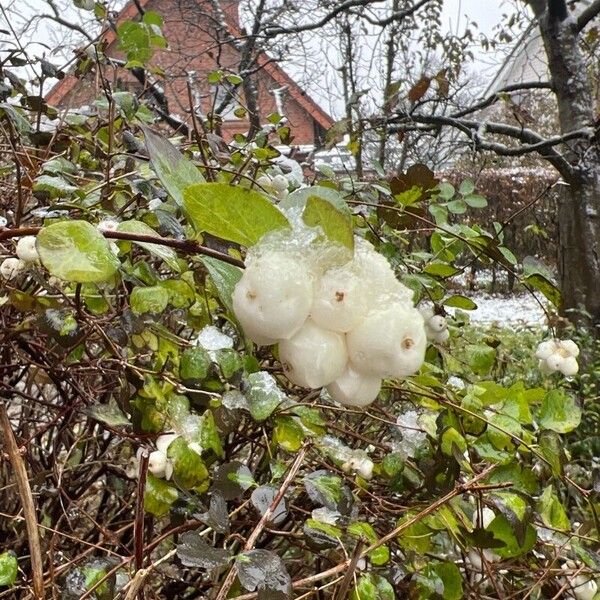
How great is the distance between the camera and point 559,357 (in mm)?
1440

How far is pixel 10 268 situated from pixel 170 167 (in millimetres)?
554

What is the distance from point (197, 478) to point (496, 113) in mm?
13954

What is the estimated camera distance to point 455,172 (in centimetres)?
988

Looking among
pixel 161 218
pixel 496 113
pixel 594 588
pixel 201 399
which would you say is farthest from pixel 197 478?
pixel 496 113

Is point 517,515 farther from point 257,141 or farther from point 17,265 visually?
point 257,141

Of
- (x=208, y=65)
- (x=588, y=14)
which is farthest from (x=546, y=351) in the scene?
(x=208, y=65)

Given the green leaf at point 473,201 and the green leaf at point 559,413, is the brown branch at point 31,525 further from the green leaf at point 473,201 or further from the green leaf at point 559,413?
the green leaf at point 473,201

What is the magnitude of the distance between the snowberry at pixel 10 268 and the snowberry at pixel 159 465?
371 mm

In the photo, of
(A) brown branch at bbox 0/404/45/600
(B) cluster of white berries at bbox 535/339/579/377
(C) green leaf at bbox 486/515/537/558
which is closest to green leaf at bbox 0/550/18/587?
(A) brown branch at bbox 0/404/45/600

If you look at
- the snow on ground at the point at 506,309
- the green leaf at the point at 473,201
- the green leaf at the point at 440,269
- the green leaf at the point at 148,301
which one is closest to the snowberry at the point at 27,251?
the green leaf at the point at 148,301

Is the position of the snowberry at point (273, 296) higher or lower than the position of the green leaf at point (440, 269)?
higher

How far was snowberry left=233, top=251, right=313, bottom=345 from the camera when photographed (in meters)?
0.44

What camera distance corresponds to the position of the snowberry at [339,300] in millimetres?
458

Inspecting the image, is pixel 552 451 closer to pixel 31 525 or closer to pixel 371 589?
pixel 371 589
